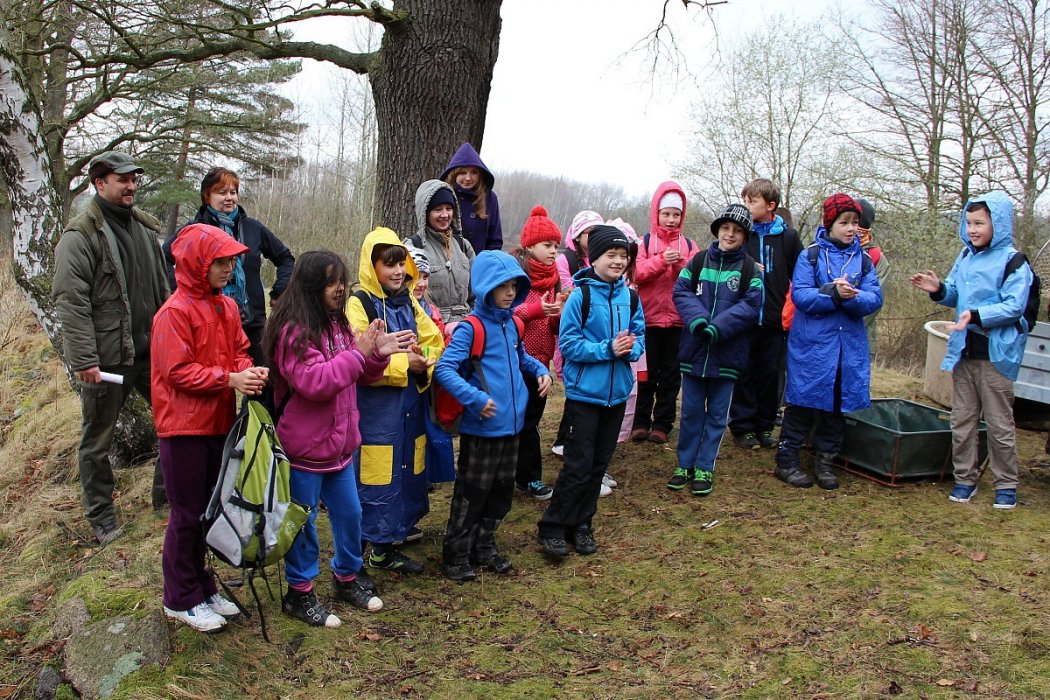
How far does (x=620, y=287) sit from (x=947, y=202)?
15491 mm

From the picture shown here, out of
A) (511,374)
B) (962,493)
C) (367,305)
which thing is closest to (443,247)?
(367,305)

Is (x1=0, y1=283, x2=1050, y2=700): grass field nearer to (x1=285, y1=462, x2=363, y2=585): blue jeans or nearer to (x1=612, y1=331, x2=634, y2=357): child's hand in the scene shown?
(x1=285, y1=462, x2=363, y2=585): blue jeans

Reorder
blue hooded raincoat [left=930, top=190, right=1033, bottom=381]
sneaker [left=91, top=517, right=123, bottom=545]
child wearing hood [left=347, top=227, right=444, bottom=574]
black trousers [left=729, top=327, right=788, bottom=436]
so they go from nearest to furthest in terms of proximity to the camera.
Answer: child wearing hood [left=347, top=227, right=444, bottom=574], sneaker [left=91, top=517, right=123, bottom=545], blue hooded raincoat [left=930, top=190, right=1033, bottom=381], black trousers [left=729, top=327, right=788, bottom=436]

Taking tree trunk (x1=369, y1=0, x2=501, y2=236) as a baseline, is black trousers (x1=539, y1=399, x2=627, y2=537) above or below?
below

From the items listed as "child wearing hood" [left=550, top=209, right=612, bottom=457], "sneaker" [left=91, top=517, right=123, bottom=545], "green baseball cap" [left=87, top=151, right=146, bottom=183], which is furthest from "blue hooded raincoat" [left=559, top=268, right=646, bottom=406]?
"sneaker" [left=91, top=517, right=123, bottom=545]

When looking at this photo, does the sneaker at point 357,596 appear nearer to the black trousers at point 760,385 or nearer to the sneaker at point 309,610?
the sneaker at point 309,610

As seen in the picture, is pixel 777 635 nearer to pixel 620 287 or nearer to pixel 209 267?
pixel 620 287

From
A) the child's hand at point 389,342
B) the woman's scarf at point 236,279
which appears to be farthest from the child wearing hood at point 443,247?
the woman's scarf at point 236,279

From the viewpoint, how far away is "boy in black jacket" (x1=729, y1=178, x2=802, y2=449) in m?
5.74

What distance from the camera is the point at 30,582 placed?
438 centimetres

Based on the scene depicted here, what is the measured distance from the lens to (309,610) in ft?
11.4

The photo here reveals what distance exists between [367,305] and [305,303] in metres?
0.51

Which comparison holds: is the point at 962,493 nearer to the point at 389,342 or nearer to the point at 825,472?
the point at 825,472

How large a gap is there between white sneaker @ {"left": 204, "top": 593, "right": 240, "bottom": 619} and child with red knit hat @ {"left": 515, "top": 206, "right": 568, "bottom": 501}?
1.96m
